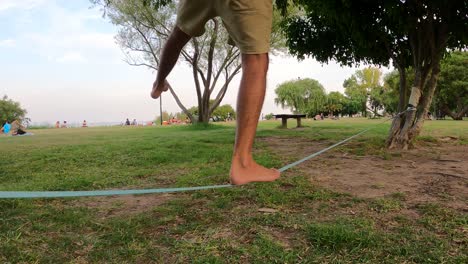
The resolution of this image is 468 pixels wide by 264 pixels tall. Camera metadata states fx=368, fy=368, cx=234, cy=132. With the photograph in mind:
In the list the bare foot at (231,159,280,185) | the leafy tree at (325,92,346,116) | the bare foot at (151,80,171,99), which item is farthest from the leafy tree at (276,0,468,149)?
the leafy tree at (325,92,346,116)

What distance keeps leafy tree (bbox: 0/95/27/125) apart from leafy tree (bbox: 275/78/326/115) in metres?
34.9

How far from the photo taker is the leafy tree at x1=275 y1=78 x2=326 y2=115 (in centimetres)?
5675

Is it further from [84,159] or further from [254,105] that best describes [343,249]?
[84,159]

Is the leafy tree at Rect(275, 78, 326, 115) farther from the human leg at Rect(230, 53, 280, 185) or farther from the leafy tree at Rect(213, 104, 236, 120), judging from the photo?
the human leg at Rect(230, 53, 280, 185)

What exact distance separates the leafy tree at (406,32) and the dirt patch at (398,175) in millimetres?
1268

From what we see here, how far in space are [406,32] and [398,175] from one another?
3130mm

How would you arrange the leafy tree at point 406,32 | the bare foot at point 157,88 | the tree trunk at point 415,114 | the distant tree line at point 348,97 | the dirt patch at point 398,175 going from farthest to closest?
the distant tree line at point 348,97
the tree trunk at point 415,114
the leafy tree at point 406,32
the dirt patch at point 398,175
the bare foot at point 157,88

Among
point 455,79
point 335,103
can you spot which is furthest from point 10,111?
point 335,103

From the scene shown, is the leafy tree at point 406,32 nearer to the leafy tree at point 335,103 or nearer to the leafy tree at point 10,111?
the leafy tree at point 10,111

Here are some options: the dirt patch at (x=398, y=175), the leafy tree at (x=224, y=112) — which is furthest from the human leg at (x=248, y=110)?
the leafy tree at (x=224, y=112)

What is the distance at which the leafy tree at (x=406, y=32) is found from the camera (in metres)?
5.73

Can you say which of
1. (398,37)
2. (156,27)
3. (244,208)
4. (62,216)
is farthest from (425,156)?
(156,27)

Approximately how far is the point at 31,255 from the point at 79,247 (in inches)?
8.8

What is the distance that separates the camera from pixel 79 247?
1.95 m
